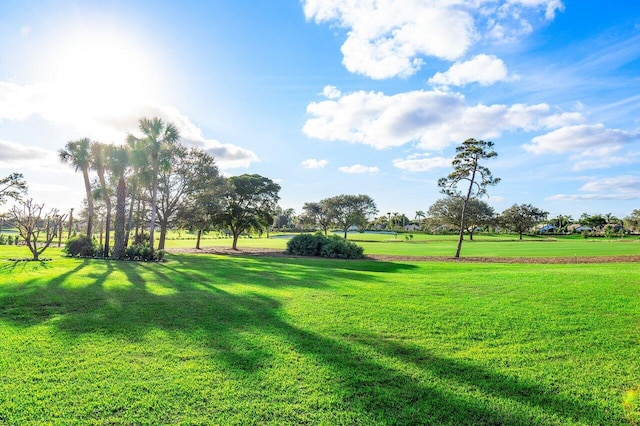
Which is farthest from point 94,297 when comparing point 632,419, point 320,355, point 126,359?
point 632,419

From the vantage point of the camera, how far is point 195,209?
36.9 meters

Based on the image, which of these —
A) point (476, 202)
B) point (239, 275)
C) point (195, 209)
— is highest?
point (476, 202)

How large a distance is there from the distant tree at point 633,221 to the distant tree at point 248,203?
378ft

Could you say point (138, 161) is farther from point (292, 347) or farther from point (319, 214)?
point (319, 214)

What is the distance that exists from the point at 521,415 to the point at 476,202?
287 feet

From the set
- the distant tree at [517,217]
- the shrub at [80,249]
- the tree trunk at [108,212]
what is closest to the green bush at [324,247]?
the tree trunk at [108,212]

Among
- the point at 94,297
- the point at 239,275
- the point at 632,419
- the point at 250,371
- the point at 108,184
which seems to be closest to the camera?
the point at 632,419

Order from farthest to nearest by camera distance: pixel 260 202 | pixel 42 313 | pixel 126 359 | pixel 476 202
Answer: pixel 476 202 → pixel 260 202 → pixel 42 313 → pixel 126 359

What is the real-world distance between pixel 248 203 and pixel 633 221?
119976 millimetres

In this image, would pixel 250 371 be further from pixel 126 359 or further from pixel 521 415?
pixel 521 415

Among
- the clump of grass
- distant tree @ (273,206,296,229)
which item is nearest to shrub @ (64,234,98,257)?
the clump of grass

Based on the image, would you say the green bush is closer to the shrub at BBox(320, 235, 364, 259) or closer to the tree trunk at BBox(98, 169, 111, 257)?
the shrub at BBox(320, 235, 364, 259)

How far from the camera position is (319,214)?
90.4 m

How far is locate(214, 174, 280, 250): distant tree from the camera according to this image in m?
41.6
